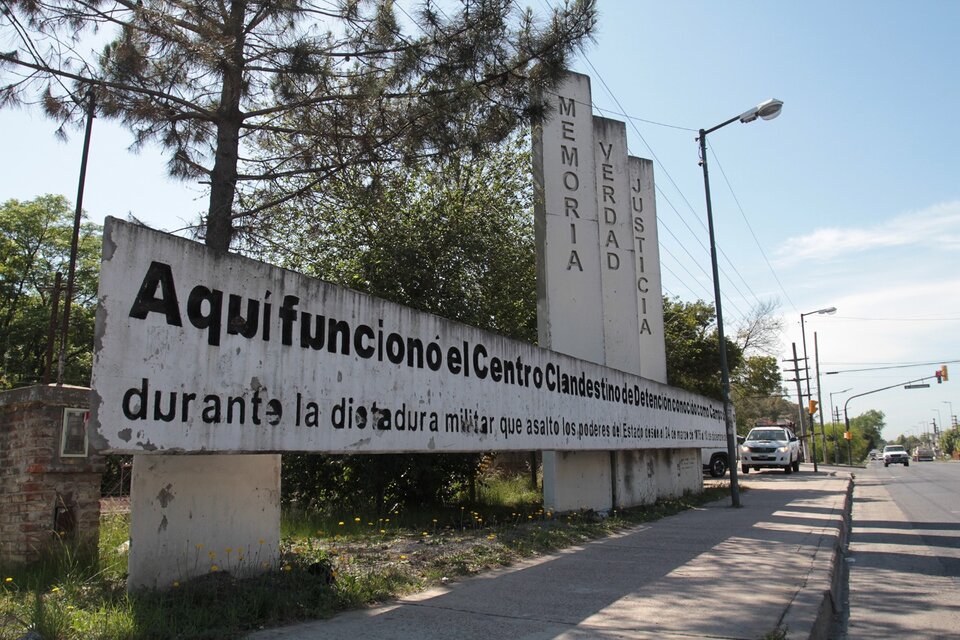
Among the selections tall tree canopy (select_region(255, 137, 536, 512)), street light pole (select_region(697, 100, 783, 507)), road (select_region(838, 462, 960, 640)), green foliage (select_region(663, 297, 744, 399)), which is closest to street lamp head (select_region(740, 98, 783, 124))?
street light pole (select_region(697, 100, 783, 507))

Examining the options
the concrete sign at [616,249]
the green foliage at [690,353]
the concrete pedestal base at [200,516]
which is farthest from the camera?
the green foliage at [690,353]

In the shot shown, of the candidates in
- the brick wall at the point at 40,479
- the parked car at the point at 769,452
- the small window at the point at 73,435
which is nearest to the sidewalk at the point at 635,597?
the brick wall at the point at 40,479

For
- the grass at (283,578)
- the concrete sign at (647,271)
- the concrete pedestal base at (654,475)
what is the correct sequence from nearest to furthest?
the grass at (283,578) → the concrete pedestal base at (654,475) → the concrete sign at (647,271)

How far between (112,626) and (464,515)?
7.46m

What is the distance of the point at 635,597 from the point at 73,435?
550cm

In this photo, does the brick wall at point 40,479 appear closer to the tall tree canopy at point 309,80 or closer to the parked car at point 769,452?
the tall tree canopy at point 309,80

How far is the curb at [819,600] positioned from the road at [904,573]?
0.49ft

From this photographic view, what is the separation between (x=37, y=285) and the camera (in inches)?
1298

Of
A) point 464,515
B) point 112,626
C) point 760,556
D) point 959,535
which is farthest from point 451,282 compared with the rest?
point 112,626

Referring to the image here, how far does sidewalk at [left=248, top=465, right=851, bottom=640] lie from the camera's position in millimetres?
4789

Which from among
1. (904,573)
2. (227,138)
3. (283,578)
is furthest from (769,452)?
(283,578)

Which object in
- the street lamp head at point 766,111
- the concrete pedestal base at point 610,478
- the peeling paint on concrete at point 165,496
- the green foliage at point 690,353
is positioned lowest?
the concrete pedestal base at point 610,478

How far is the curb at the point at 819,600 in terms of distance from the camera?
4.81 meters

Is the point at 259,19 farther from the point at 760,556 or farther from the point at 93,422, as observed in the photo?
the point at 760,556
